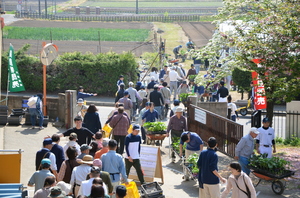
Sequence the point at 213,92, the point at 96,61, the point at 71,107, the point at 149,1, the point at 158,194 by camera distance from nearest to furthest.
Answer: the point at 158,194 → the point at 71,107 → the point at 213,92 → the point at 96,61 → the point at 149,1

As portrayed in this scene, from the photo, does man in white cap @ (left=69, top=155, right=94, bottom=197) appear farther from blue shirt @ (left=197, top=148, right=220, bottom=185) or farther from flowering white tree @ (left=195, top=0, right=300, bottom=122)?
flowering white tree @ (left=195, top=0, right=300, bottom=122)

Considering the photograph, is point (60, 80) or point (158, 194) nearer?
point (158, 194)

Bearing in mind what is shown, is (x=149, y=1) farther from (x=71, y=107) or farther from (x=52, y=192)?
(x=52, y=192)

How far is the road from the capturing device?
43.2 ft

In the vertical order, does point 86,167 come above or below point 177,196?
above

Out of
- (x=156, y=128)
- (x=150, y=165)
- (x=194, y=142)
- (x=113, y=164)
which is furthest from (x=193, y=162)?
(x=156, y=128)

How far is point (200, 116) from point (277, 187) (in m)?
5.26

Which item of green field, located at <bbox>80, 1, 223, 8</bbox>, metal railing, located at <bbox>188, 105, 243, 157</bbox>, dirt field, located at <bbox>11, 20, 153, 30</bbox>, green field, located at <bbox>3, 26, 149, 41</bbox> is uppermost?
green field, located at <bbox>80, 1, 223, 8</bbox>

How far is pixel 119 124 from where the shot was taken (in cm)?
1525

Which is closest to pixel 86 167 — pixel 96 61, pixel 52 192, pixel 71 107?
pixel 52 192

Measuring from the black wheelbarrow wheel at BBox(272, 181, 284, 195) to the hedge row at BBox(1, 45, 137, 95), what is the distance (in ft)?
58.9

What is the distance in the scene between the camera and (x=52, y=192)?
8.16m

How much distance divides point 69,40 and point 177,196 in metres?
48.6

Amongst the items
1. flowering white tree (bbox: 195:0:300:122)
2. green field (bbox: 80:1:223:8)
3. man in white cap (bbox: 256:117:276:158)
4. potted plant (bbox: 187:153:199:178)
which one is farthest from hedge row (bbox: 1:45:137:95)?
green field (bbox: 80:1:223:8)
